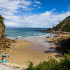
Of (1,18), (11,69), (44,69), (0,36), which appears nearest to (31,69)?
(44,69)

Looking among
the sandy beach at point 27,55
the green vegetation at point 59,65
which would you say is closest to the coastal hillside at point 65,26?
the sandy beach at point 27,55

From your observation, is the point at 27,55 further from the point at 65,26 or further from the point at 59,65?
the point at 65,26

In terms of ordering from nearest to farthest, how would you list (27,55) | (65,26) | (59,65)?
1. (59,65)
2. (27,55)
3. (65,26)

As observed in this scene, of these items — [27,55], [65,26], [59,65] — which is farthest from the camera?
[65,26]

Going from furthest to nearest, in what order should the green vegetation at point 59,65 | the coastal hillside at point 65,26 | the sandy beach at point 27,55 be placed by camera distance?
the coastal hillside at point 65,26
the sandy beach at point 27,55
the green vegetation at point 59,65

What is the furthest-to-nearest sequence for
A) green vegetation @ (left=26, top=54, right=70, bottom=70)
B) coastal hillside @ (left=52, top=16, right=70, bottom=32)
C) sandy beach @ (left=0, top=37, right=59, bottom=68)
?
coastal hillside @ (left=52, top=16, right=70, bottom=32) < sandy beach @ (left=0, top=37, right=59, bottom=68) < green vegetation @ (left=26, top=54, right=70, bottom=70)

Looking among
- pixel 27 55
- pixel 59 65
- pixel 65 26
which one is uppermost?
pixel 65 26

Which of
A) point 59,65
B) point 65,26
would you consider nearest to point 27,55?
point 59,65

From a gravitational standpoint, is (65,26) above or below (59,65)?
above

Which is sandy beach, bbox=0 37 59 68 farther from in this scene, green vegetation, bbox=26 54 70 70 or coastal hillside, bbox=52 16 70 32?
coastal hillside, bbox=52 16 70 32

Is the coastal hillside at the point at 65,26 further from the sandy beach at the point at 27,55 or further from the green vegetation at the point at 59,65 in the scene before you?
the green vegetation at the point at 59,65

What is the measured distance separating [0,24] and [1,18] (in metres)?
3.81

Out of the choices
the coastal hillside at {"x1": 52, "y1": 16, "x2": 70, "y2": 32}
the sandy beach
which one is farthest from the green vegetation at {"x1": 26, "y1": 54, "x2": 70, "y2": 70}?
the coastal hillside at {"x1": 52, "y1": 16, "x2": 70, "y2": 32}

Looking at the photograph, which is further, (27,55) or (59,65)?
(27,55)
